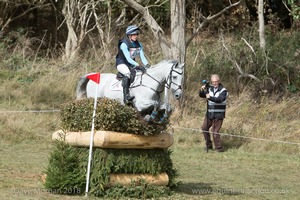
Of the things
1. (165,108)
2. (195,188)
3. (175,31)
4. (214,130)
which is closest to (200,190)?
(195,188)

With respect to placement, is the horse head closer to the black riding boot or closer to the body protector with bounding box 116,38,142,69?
the black riding boot

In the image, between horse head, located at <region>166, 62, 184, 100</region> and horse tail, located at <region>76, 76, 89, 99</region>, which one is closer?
horse head, located at <region>166, 62, 184, 100</region>

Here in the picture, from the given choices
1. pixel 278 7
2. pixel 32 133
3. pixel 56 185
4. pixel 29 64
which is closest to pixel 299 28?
pixel 278 7

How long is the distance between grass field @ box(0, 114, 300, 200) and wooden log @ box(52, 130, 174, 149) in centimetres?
89

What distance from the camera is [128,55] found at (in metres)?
12.3

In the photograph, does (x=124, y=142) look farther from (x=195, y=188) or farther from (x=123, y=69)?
(x=195, y=188)

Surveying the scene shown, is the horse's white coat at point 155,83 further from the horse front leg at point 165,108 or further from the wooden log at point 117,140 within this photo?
the wooden log at point 117,140

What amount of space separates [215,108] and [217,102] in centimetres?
23

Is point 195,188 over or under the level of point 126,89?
under

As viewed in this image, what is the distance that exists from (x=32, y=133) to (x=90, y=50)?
Result: 7.62 meters

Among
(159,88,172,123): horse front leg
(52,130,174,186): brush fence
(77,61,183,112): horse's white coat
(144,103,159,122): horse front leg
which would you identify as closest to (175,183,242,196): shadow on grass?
(52,130,174,186): brush fence

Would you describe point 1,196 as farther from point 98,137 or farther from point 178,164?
point 178,164

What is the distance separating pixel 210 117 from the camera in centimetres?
1745

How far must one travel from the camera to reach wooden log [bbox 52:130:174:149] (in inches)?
430
